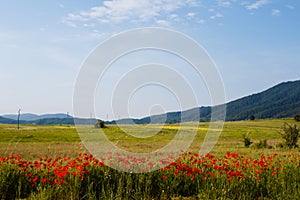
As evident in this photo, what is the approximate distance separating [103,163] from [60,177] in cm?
141

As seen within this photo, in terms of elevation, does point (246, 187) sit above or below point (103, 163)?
below

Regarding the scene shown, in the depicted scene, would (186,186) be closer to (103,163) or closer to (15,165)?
(103,163)

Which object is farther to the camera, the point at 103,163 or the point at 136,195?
the point at 103,163

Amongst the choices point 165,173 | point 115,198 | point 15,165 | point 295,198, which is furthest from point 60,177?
point 295,198

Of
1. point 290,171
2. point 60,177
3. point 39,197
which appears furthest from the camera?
point 290,171

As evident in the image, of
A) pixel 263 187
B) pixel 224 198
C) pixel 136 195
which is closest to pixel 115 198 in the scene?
pixel 136 195

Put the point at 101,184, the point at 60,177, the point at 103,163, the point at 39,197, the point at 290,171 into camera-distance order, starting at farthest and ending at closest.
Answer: the point at 290,171 < the point at 103,163 < the point at 101,184 < the point at 60,177 < the point at 39,197

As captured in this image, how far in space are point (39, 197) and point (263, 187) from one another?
16.5ft

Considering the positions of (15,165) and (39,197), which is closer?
(39,197)

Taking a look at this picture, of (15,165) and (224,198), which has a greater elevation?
(15,165)

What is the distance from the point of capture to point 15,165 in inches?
321

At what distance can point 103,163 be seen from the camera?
8.23 meters

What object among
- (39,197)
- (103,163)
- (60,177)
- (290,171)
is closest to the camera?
(39,197)

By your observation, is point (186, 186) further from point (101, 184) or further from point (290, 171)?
point (290, 171)
